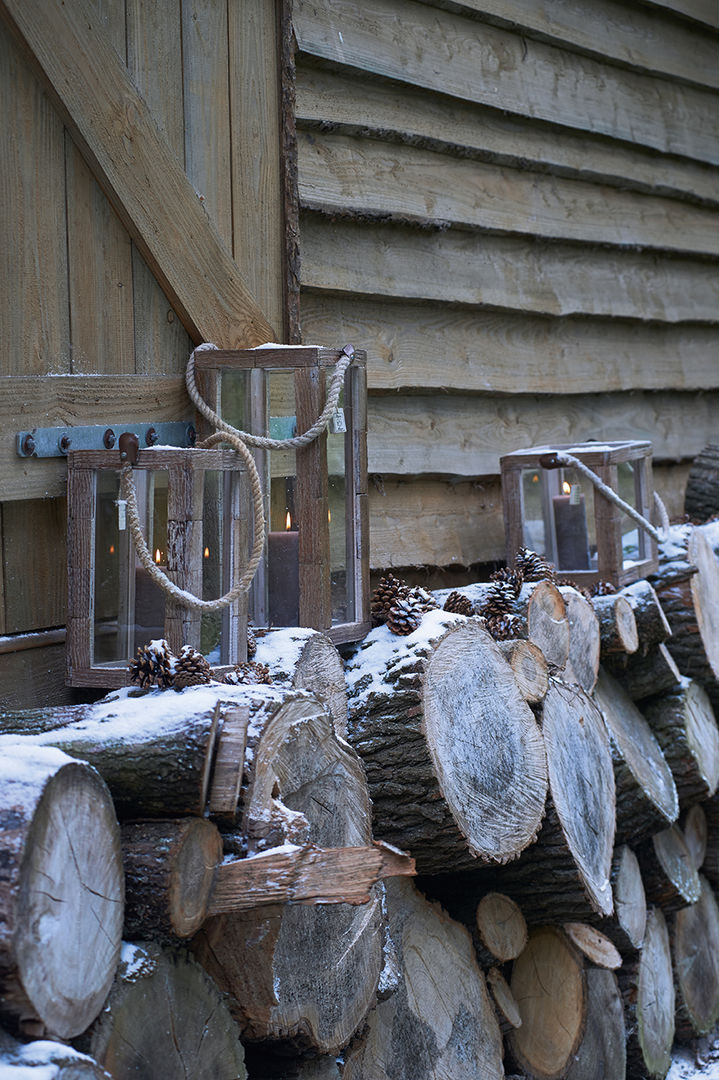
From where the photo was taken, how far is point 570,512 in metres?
4.06

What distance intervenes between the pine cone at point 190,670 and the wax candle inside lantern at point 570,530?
2084 millimetres

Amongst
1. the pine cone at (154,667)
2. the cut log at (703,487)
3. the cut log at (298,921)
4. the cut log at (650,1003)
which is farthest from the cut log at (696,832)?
the pine cone at (154,667)

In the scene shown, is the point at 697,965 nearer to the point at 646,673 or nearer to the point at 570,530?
the point at 646,673

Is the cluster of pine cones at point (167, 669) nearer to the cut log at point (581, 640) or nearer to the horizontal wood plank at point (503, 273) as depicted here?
the cut log at point (581, 640)

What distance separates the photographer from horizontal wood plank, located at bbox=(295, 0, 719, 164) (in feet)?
12.5

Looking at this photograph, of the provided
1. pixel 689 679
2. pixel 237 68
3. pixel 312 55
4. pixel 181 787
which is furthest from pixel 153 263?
pixel 689 679

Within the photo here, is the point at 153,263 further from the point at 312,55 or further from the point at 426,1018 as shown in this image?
the point at 426,1018

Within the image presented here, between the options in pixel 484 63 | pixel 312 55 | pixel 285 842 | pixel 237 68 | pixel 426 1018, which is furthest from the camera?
pixel 484 63

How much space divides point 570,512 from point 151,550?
1896 mm

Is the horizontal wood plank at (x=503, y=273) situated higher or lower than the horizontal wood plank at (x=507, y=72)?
lower

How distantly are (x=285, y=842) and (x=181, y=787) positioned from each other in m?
0.23

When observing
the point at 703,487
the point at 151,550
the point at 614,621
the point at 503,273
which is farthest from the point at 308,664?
the point at 703,487

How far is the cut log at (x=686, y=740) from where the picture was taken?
4.17 m

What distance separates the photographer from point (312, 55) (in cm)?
363
